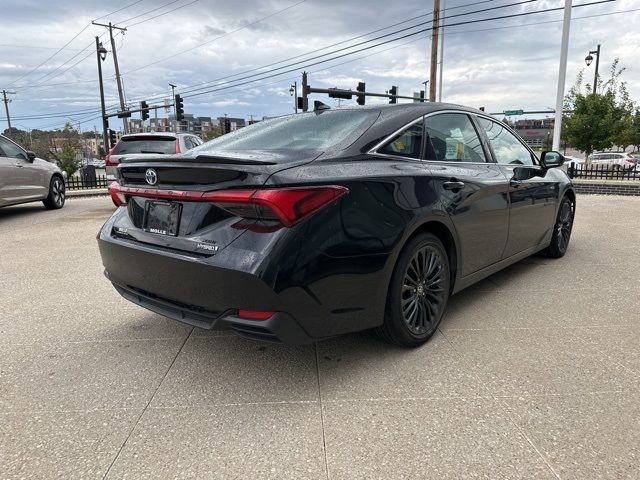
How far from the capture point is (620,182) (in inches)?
552

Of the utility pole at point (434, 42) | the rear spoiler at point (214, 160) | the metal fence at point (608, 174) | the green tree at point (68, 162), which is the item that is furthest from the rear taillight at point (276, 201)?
the green tree at point (68, 162)

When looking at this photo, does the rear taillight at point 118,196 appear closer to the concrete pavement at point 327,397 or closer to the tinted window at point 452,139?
the concrete pavement at point 327,397

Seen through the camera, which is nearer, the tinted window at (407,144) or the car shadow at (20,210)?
the tinted window at (407,144)

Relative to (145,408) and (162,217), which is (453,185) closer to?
(162,217)

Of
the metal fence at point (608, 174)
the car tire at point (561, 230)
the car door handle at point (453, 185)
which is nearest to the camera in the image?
the car door handle at point (453, 185)

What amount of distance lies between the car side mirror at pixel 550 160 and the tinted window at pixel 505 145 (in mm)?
153

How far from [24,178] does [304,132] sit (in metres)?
7.98

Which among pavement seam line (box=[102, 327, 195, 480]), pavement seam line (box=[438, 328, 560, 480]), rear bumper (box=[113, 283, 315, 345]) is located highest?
rear bumper (box=[113, 283, 315, 345])

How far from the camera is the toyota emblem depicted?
2570mm

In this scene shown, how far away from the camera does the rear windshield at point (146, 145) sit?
9.11 metres

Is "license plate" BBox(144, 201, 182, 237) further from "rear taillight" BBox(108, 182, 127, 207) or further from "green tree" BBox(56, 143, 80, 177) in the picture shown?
"green tree" BBox(56, 143, 80, 177)

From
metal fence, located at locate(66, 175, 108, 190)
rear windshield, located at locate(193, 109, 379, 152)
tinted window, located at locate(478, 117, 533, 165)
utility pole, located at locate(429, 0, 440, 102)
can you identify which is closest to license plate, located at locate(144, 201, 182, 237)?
rear windshield, located at locate(193, 109, 379, 152)

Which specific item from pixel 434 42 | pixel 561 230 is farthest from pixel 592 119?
pixel 561 230

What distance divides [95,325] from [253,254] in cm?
203
